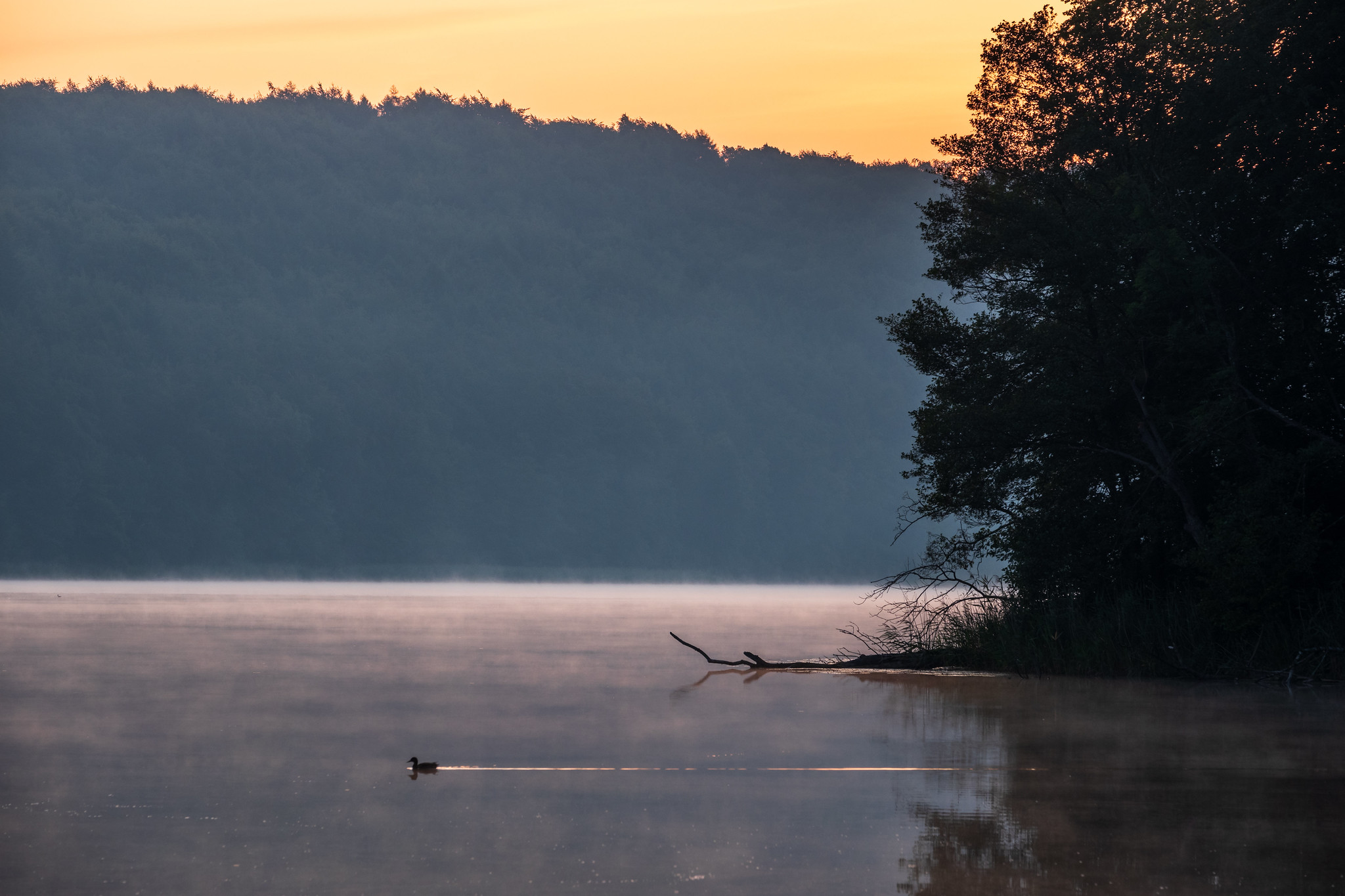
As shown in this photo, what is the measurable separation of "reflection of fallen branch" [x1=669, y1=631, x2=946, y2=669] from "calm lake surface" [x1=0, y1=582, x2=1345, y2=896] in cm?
67

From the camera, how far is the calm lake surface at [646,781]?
293 inches

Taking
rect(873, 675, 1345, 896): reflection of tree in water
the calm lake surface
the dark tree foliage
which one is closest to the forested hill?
the dark tree foliage

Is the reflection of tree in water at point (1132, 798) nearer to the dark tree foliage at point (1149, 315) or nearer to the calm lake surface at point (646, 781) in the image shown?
the calm lake surface at point (646, 781)

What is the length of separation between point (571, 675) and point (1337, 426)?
1104 cm

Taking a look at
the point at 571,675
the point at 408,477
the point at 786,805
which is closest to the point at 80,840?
the point at 786,805

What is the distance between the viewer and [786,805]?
9477 millimetres

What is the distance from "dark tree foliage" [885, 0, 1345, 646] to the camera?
2000 centimetres

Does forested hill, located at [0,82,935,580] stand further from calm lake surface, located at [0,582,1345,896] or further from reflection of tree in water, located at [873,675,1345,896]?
reflection of tree in water, located at [873,675,1345,896]

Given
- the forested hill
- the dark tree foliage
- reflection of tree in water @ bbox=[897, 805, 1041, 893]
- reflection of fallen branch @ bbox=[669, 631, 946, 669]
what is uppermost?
the forested hill

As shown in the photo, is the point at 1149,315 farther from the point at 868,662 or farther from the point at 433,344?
the point at 433,344

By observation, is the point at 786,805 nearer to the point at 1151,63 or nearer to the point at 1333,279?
the point at 1333,279

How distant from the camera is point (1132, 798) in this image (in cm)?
974

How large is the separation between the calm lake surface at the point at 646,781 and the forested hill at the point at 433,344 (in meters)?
92.8

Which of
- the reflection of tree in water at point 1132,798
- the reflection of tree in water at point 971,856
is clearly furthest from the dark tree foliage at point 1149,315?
the reflection of tree in water at point 971,856
